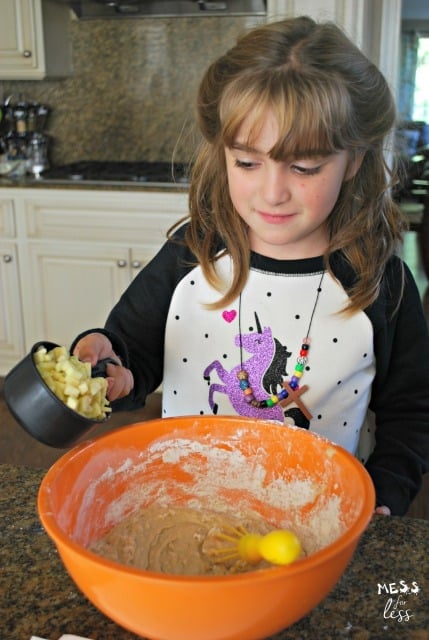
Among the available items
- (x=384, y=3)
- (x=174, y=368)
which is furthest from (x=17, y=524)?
(x=384, y=3)

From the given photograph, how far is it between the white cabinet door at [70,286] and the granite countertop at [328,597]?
2.17m

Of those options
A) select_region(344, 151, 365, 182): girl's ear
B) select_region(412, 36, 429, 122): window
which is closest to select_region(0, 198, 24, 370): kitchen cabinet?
select_region(344, 151, 365, 182): girl's ear

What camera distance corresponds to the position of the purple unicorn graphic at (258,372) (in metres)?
1.19

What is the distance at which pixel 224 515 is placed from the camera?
85cm

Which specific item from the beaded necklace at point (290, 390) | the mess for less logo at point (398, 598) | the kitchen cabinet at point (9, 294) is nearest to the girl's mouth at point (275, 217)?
the beaded necklace at point (290, 390)

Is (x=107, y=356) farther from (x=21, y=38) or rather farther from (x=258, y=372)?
(x=21, y=38)

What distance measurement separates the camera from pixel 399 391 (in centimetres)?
117

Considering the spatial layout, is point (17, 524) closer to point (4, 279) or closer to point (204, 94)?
point (204, 94)

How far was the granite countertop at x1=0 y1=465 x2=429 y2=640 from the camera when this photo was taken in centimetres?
65

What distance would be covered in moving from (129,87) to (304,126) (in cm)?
262

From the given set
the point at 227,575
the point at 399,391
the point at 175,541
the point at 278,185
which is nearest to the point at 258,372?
the point at 399,391

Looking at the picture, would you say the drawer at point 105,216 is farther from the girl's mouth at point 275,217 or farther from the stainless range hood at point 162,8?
the girl's mouth at point 275,217

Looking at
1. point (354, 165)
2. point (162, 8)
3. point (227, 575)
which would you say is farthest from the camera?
point (162, 8)

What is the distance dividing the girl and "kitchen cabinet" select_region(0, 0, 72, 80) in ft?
7.09
